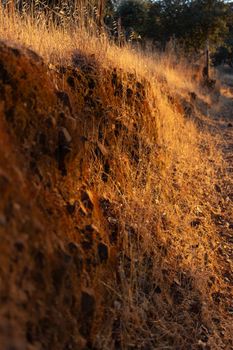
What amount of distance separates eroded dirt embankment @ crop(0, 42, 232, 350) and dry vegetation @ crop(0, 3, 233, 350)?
1 centimetres

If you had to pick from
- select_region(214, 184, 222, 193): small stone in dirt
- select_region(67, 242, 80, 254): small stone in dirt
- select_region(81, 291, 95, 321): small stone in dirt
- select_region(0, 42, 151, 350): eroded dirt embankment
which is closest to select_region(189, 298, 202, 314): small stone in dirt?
select_region(0, 42, 151, 350): eroded dirt embankment

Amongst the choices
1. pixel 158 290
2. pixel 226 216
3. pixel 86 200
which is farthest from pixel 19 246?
pixel 226 216

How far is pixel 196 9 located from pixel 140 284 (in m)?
17.7

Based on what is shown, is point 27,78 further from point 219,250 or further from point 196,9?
point 196,9

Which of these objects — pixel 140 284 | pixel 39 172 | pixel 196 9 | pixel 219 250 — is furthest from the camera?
pixel 196 9

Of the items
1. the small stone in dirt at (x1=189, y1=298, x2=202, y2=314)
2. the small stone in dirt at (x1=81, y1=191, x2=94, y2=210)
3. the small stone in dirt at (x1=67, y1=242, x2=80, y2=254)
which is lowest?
the small stone in dirt at (x1=189, y1=298, x2=202, y2=314)

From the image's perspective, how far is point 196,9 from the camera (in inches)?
720

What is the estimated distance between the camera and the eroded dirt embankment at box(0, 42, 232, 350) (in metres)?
1.98

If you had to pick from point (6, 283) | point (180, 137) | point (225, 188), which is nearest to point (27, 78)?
point (6, 283)

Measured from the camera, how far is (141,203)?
12.3 feet

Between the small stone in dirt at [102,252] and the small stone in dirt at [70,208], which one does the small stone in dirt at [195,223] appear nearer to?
the small stone in dirt at [102,252]

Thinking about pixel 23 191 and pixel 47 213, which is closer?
pixel 23 191

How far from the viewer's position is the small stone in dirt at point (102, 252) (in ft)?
8.83

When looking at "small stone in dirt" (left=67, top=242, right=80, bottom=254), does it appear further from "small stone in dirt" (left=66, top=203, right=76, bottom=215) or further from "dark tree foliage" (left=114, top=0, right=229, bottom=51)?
"dark tree foliage" (left=114, top=0, right=229, bottom=51)
